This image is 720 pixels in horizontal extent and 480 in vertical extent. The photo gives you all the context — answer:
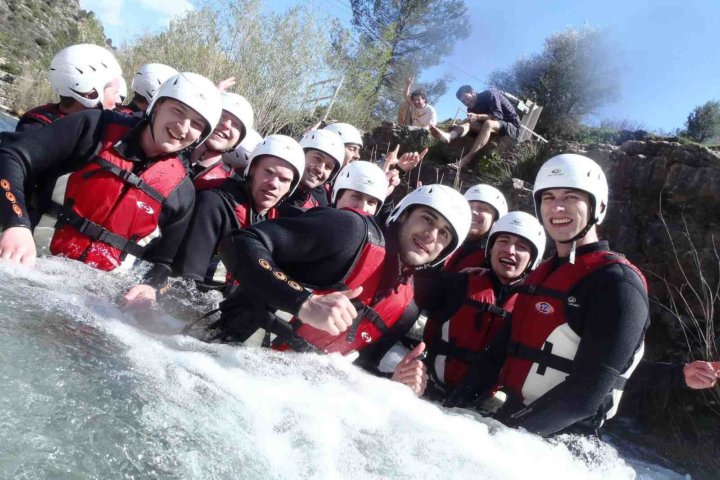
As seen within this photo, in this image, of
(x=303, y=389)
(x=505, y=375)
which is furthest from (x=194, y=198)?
(x=505, y=375)

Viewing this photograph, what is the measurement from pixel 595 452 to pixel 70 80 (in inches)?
171

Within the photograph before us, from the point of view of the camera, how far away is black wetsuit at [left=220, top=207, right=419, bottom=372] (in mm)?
2518

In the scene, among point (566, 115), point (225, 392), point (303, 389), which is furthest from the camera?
point (566, 115)

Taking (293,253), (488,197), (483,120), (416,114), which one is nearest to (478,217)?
(488,197)

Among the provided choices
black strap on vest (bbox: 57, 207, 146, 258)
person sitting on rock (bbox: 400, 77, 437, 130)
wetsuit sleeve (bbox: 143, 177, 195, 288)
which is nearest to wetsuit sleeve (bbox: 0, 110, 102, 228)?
black strap on vest (bbox: 57, 207, 146, 258)

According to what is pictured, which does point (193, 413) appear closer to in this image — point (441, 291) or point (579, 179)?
point (441, 291)

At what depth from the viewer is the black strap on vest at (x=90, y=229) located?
10.7 ft

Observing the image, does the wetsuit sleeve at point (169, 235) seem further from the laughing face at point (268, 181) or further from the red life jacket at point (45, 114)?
the red life jacket at point (45, 114)

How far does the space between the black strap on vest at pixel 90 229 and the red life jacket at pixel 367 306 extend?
1.23m

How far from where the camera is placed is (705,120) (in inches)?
1096

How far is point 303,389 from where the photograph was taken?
242 cm

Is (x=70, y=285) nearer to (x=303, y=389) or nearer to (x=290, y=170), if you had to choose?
(x=303, y=389)

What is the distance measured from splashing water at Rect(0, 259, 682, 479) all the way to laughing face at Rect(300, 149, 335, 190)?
222 centimetres

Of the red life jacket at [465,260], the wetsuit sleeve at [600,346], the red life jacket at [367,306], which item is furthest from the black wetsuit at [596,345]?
the red life jacket at [465,260]
